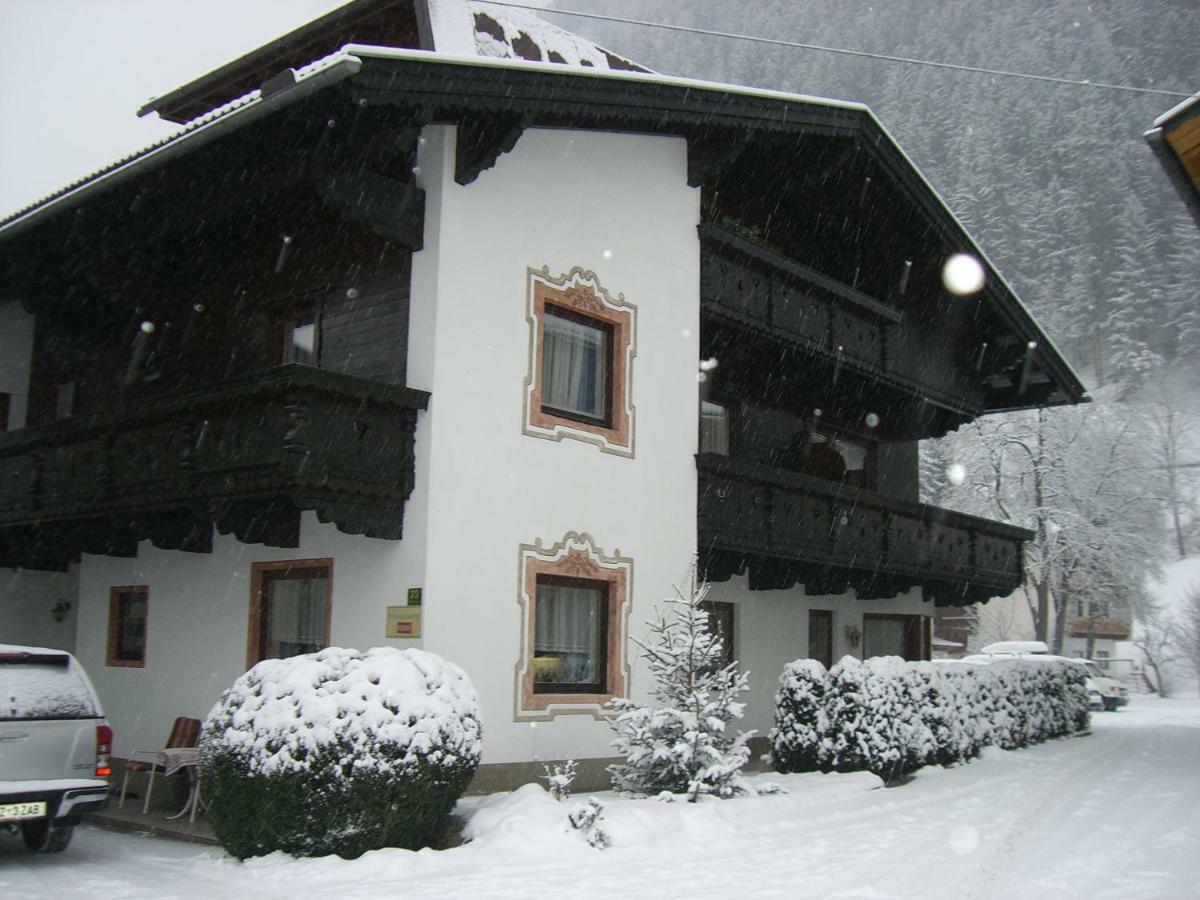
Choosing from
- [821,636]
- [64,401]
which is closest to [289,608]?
[64,401]

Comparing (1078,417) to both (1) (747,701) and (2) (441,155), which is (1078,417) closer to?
(1) (747,701)

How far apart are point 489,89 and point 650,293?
147 inches

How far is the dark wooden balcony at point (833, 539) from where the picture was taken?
15.6 meters

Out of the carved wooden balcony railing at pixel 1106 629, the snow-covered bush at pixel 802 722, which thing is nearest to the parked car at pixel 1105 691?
the carved wooden balcony railing at pixel 1106 629

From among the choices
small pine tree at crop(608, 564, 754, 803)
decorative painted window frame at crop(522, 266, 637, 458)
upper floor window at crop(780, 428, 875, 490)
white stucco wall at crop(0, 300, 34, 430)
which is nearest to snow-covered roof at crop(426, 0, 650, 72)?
decorative painted window frame at crop(522, 266, 637, 458)

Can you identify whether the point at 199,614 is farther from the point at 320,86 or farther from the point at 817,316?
the point at 817,316

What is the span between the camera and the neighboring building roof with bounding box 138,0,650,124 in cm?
1612

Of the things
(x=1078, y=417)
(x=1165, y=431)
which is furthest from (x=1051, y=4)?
(x=1078, y=417)

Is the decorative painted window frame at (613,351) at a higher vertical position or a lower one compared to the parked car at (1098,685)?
higher

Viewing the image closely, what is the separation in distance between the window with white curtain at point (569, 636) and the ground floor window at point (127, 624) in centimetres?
539

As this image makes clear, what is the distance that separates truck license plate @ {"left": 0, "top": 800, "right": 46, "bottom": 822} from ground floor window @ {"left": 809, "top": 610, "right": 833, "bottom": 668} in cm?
1278

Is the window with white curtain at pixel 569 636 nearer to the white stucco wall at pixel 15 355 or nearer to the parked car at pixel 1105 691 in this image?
the white stucco wall at pixel 15 355

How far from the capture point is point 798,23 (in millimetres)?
108875

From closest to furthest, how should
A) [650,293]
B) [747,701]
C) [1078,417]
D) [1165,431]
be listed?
1. [650,293]
2. [747,701]
3. [1078,417]
4. [1165,431]
